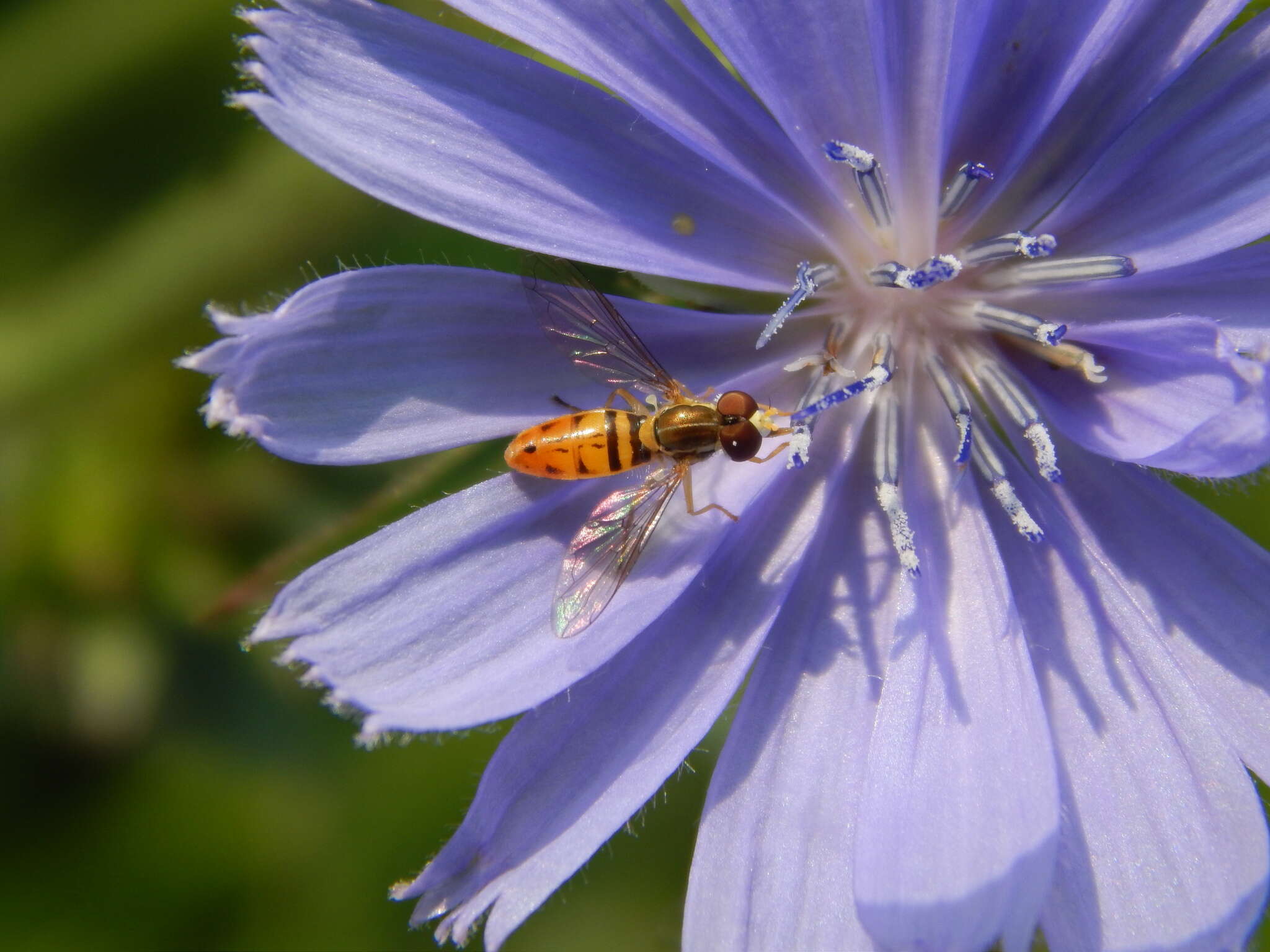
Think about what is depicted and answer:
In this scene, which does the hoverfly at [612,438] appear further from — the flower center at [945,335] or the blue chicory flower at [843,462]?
the flower center at [945,335]

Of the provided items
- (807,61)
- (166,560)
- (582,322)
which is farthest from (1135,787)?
(166,560)

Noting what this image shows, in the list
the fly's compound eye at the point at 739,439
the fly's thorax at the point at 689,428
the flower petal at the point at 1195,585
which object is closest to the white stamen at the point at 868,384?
the fly's compound eye at the point at 739,439

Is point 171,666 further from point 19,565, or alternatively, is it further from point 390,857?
point 390,857

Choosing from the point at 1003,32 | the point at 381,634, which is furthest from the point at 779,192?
the point at 381,634

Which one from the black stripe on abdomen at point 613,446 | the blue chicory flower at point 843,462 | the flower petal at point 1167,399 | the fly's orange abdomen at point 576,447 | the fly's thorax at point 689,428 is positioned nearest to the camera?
the flower petal at point 1167,399

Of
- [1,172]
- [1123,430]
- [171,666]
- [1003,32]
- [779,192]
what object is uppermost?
[1003,32]

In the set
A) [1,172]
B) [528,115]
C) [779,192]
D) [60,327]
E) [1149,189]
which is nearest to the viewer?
[528,115]

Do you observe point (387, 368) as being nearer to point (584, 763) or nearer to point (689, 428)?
point (689, 428)

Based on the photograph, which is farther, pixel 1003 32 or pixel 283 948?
pixel 283 948
